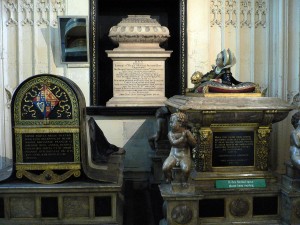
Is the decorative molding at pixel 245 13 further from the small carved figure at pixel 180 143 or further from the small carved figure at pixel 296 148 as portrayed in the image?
the small carved figure at pixel 180 143

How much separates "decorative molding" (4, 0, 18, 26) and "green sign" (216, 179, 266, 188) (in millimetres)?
3956

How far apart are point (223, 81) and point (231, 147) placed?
2.72 feet

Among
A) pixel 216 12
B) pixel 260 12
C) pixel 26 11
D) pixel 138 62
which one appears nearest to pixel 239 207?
pixel 138 62

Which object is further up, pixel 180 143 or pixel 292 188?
pixel 180 143

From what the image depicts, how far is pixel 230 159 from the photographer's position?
438 cm

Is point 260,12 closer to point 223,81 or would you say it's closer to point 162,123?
point 223,81

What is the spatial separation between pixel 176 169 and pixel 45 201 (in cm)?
132

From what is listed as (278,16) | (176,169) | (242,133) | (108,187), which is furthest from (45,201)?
(278,16)

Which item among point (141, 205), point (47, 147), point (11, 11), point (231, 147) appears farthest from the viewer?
point (11, 11)

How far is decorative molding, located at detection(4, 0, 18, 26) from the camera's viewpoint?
6.19 metres

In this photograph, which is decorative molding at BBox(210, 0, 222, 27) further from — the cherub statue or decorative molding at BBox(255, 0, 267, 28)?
the cherub statue

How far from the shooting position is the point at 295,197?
3992 mm

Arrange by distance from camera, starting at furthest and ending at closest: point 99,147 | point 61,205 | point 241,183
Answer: point 99,147, point 241,183, point 61,205

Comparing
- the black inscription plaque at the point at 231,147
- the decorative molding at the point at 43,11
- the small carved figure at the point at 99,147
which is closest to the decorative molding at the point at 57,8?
the decorative molding at the point at 43,11
